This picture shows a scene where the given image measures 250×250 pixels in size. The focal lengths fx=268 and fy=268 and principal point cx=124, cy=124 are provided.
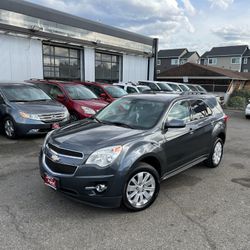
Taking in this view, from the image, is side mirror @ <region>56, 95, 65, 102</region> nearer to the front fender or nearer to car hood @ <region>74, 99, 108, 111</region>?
car hood @ <region>74, 99, 108, 111</region>

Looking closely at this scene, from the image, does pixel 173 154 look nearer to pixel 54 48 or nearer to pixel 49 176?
pixel 49 176

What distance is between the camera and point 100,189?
133 inches

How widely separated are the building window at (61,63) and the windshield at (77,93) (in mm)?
6460

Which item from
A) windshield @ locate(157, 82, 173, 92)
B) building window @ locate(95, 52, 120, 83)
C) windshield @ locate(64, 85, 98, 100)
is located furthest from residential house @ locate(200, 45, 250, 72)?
windshield @ locate(64, 85, 98, 100)

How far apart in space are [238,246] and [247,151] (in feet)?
15.7

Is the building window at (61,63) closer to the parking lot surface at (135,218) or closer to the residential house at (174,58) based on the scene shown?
the parking lot surface at (135,218)

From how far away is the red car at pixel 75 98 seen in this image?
8.90m

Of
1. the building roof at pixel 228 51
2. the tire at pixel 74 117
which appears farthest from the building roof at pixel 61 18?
the building roof at pixel 228 51

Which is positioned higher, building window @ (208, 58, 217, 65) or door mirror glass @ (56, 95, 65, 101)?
building window @ (208, 58, 217, 65)

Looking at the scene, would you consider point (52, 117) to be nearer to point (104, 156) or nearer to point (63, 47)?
point (104, 156)

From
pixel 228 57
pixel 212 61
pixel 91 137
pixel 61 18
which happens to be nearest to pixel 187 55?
pixel 212 61

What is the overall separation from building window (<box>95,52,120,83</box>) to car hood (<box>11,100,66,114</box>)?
11.3 metres

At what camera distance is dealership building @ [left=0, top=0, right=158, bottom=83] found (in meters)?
13.5

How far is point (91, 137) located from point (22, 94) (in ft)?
17.8
